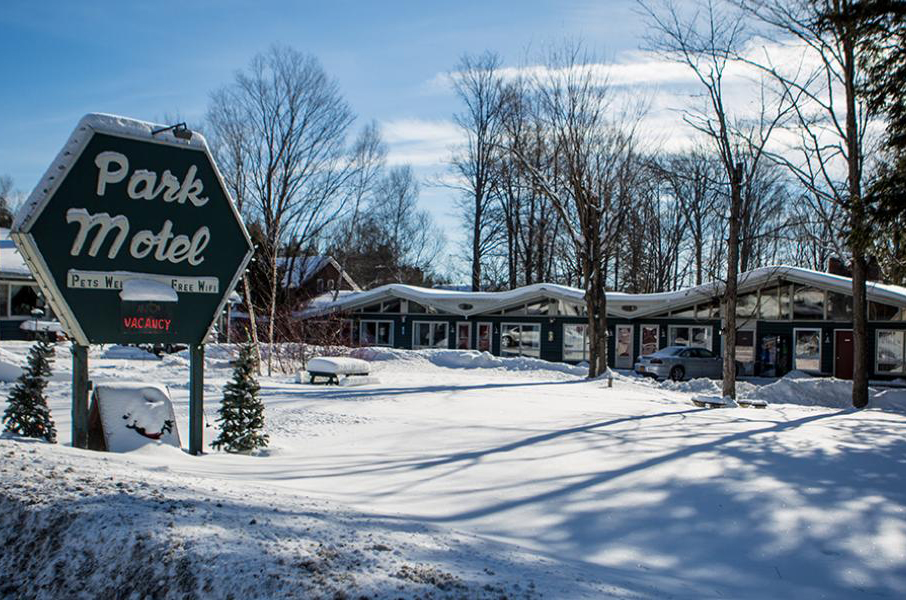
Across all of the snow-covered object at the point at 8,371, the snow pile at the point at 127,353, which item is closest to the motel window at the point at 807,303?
the snow pile at the point at 127,353

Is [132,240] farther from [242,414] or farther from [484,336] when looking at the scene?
[484,336]

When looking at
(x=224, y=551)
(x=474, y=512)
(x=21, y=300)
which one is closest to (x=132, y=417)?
(x=474, y=512)

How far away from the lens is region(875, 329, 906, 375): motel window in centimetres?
3028

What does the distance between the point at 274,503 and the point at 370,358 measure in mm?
23181

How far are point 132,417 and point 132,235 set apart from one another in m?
2.14

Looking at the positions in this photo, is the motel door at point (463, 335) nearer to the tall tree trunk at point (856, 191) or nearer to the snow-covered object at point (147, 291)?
the tall tree trunk at point (856, 191)

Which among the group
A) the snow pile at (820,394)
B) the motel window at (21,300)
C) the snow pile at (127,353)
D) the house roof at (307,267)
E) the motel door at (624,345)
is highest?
the house roof at (307,267)

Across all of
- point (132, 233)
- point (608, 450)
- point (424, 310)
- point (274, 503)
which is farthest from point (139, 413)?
point (424, 310)

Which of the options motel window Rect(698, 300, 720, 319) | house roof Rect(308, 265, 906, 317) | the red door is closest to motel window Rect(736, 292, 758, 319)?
house roof Rect(308, 265, 906, 317)

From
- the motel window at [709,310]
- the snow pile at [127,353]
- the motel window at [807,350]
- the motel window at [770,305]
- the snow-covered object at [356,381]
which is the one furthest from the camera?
the motel window at [709,310]

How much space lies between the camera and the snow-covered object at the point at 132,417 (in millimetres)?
8008

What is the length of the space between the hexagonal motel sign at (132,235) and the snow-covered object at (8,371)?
8593 mm

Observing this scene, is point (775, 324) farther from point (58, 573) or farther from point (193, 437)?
point (58, 573)

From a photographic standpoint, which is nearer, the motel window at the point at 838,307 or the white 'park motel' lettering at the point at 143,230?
the white 'park motel' lettering at the point at 143,230
